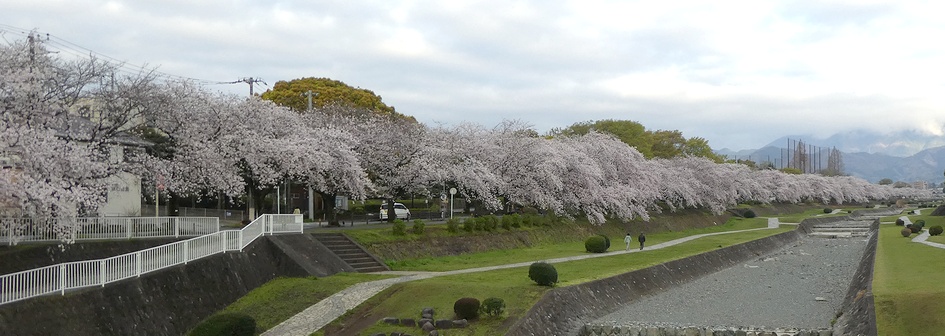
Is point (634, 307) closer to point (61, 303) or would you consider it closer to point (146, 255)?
point (146, 255)

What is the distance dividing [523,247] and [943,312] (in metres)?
31.2

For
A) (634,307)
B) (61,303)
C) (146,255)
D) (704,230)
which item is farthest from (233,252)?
(704,230)

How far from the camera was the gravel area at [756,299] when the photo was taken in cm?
2975

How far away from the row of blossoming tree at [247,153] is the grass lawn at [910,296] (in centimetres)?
2544

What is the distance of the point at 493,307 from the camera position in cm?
2519

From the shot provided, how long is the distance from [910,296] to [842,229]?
249 feet

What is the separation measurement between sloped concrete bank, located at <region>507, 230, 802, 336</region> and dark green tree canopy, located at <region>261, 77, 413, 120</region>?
37331 millimetres

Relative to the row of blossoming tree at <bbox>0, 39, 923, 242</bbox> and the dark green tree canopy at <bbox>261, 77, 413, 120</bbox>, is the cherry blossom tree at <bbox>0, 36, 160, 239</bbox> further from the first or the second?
the dark green tree canopy at <bbox>261, 77, 413, 120</bbox>

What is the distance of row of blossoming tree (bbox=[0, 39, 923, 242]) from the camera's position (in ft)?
79.4

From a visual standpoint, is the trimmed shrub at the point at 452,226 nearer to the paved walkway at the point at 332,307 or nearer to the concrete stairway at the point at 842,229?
the paved walkway at the point at 332,307

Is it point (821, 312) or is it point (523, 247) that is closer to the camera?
point (821, 312)

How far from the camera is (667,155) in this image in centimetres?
11325

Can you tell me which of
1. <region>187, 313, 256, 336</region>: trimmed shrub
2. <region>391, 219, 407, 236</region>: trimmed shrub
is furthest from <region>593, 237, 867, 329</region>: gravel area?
<region>187, 313, 256, 336</region>: trimmed shrub

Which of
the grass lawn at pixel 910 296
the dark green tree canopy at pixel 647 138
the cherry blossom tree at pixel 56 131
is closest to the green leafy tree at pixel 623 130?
the dark green tree canopy at pixel 647 138
